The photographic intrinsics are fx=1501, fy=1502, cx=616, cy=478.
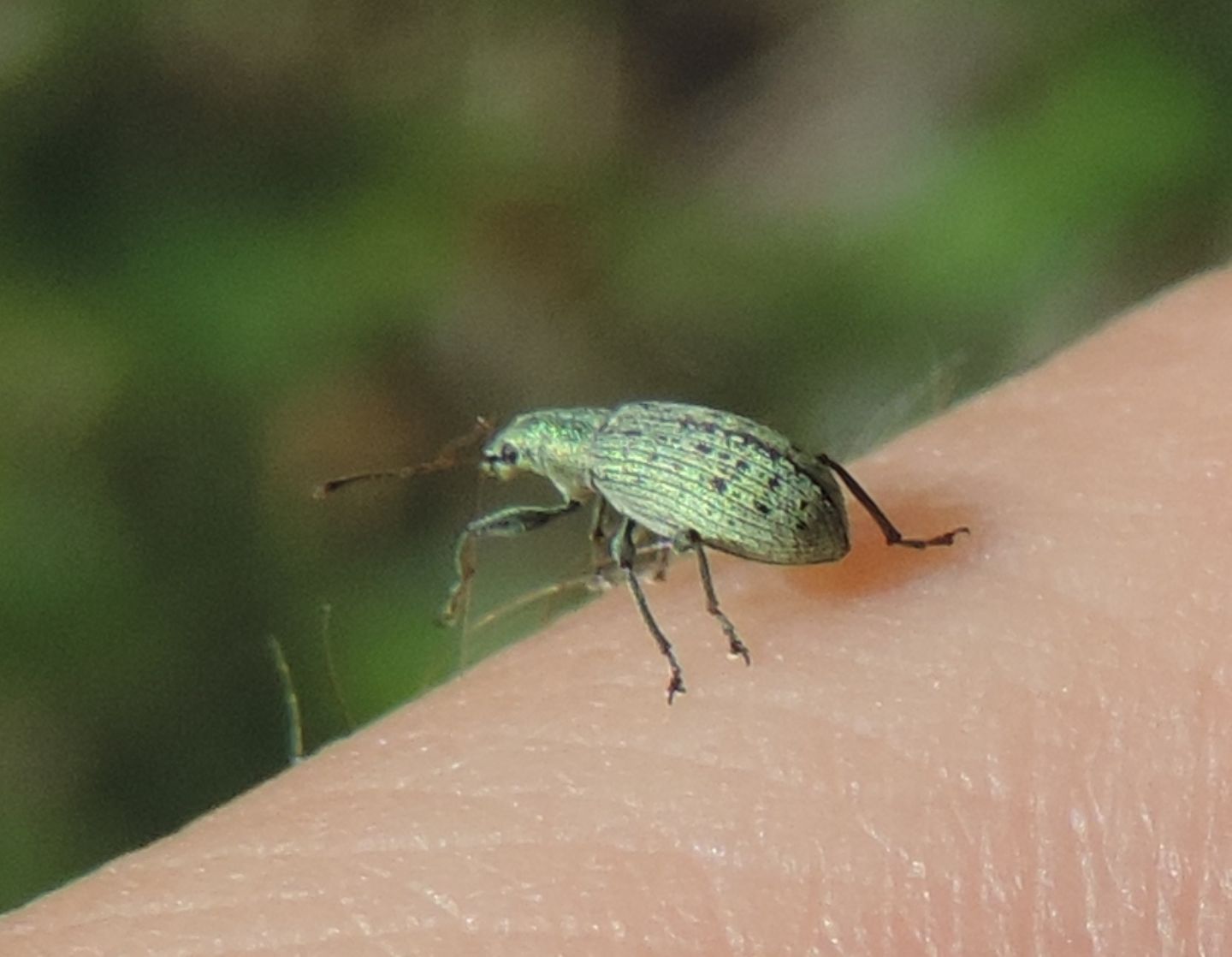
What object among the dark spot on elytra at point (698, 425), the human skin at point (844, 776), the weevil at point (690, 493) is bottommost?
the human skin at point (844, 776)

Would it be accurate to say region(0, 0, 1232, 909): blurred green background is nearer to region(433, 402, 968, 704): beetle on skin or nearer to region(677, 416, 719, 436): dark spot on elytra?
region(433, 402, 968, 704): beetle on skin

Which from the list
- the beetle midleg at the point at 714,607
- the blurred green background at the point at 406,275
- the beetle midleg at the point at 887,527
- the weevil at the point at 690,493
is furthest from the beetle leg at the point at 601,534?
the blurred green background at the point at 406,275

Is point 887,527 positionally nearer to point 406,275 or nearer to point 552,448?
point 552,448

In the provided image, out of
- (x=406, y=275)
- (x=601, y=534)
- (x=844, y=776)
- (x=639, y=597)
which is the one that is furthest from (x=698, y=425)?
(x=406, y=275)

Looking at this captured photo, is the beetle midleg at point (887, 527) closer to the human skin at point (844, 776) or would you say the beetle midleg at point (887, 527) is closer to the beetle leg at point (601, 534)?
the human skin at point (844, 776)

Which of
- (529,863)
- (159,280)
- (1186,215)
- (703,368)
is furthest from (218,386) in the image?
(1186,215)

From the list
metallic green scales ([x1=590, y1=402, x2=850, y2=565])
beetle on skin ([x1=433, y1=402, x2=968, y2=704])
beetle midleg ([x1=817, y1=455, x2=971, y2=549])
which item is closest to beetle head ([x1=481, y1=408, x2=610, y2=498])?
beetle on skin ([x1=433, y1=402, x2=968, y2=704])
